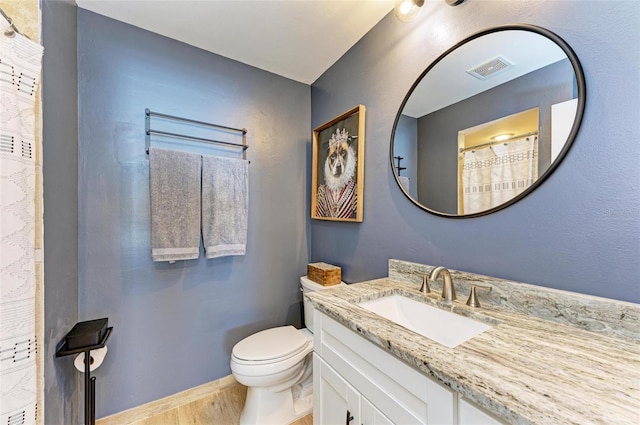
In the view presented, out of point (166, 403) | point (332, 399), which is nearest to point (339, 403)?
point (332, 399)

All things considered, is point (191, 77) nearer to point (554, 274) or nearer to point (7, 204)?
point (7, 204)

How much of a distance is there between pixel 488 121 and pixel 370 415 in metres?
1.13

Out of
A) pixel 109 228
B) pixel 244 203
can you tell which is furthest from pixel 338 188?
pixel 109 228

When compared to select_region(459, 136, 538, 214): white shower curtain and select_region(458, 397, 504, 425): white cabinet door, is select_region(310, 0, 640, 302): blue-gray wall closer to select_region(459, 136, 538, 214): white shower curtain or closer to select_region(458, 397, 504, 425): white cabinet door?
select_region(459, 136, 538, 214): white shower curtain

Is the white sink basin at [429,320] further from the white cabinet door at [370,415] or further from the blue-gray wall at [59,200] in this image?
the blue-gray wall at [59,200]

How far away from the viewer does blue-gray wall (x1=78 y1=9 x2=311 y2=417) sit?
54.3 inches

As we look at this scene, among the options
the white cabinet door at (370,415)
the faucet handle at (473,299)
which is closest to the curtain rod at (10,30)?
the white cabinet door at (370,415)

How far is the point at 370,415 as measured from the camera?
2.52 feet

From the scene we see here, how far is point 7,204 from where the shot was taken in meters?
→ 0.72

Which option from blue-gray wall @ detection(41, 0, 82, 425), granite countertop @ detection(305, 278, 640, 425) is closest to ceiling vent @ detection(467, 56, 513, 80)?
granite countertop @ detection(305, 278, 640, 425)

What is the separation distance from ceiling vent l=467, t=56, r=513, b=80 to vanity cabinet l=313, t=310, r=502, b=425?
3.57ft

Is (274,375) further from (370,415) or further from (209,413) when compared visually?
(370,415)

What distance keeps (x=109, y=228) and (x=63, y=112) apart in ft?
2.04

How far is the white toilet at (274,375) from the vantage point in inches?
51.3
